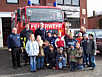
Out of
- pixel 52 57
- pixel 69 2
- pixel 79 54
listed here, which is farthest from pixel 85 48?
pixel 69 2

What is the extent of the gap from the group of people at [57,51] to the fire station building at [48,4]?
32.7 ft

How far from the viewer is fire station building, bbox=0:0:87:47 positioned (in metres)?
18.1

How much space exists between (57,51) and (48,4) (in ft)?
42.4

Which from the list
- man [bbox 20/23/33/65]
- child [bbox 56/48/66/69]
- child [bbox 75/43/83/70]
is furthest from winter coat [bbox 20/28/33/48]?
child [bbox 75/43/83/70]

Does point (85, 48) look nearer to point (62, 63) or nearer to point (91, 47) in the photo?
point (91, 47)

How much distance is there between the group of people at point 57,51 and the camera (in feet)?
23.3

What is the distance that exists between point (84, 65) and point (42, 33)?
2.42 metres

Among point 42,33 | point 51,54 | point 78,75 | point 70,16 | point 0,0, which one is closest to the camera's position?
point 78,75

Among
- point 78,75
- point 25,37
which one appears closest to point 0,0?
point 25,37

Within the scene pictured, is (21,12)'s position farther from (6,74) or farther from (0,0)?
(0,0)

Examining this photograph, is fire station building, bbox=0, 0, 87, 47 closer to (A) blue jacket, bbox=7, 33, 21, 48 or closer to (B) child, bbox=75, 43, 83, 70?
(A) blue jacket, bbox=7, 33, 21, 48

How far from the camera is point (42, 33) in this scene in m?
8.04

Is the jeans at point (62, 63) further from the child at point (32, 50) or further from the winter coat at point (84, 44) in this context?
the child at point (32, 50)

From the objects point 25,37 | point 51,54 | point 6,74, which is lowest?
point 6,74
